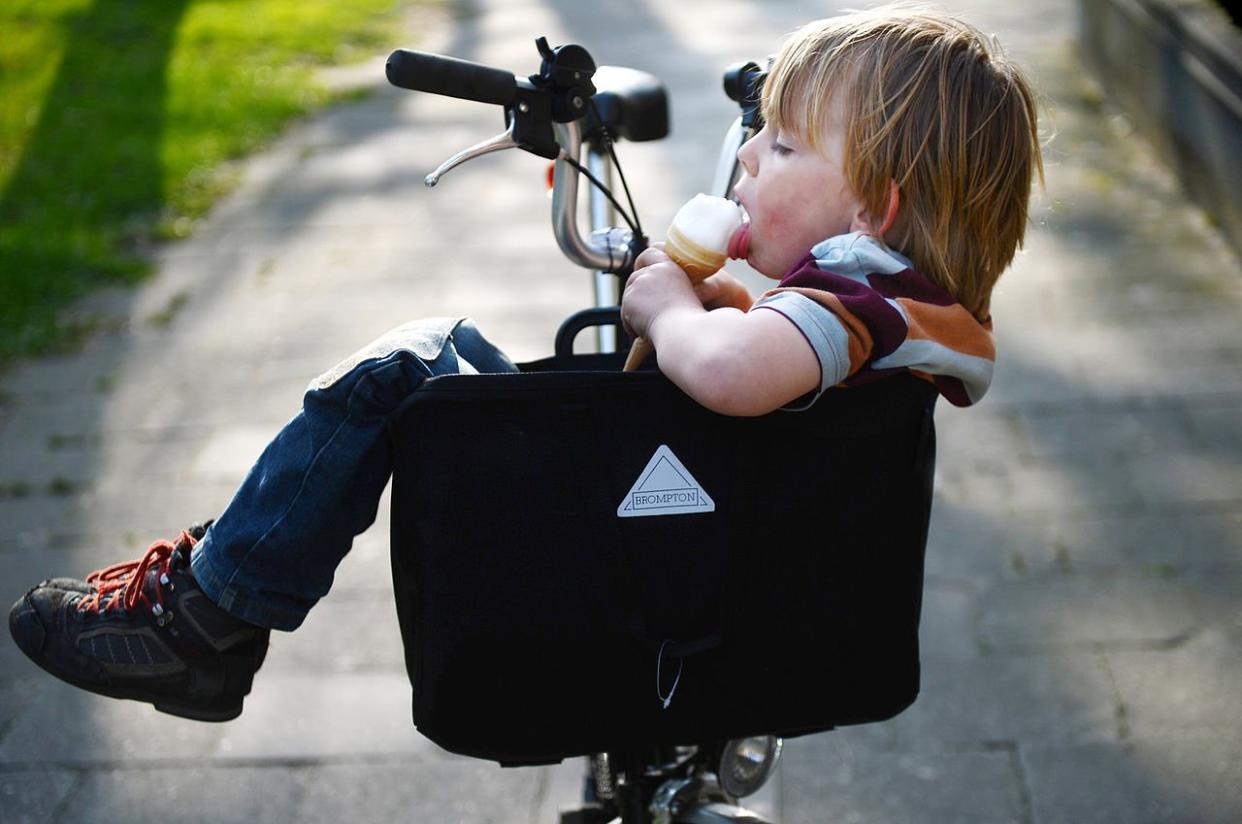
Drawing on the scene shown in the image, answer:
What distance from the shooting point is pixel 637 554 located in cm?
148

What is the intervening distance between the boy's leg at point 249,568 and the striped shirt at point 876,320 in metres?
0.42

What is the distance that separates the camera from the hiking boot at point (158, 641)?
1.70 m

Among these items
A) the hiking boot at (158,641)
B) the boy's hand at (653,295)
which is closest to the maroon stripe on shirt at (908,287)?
the boy's hand at (653,295)

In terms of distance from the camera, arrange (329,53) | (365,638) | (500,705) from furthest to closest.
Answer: (329,53) < (365,638) < (500,705)

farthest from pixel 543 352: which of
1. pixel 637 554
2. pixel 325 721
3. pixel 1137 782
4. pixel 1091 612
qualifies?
pixel 637 554

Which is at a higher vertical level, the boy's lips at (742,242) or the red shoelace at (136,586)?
the boy's lips at (742,242)

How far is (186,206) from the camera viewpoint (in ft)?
18.4

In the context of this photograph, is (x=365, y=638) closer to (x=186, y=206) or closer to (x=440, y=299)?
(x=440, y=299)

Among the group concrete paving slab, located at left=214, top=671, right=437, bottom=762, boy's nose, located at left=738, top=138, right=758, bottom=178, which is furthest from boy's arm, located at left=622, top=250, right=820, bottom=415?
concrete paving slab, located at left=214, top=671, right=437, bottom=762

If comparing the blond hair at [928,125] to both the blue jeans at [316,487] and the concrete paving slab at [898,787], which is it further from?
the concrete paving slab at [898,787]

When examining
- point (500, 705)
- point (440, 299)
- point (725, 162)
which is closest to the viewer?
point (500, 705)

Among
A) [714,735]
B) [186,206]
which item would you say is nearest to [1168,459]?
[714,735]

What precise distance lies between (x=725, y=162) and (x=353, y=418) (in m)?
0.68

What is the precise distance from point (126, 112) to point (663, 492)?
5.96m
